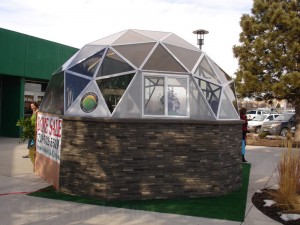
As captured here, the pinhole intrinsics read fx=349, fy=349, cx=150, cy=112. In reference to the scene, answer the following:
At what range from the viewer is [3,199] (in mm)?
7031

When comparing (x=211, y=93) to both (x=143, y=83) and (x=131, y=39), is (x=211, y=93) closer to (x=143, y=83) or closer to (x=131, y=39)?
(x=143, y=83)

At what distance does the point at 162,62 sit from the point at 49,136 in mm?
3293

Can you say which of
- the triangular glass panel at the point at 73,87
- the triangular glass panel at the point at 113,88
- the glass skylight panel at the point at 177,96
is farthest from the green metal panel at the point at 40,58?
the glass skylight panel at the point at 177,96

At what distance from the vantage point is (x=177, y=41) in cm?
910

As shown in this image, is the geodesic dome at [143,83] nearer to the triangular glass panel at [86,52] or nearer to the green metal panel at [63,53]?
the triangular glass panel at [86,52]

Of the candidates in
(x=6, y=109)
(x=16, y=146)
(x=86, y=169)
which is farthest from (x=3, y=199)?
(x=6, y=109)

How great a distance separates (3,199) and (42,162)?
2131 mm

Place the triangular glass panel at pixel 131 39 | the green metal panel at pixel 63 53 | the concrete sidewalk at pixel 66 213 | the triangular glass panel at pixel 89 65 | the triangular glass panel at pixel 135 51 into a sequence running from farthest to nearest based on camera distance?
the green metal panel at pixel 63 53 → the triangular glass panel at pixel 131 39 → the triangular glass panel at pixel 89 65 → the triangular glass panel at pixel 135 51 → the concrete sidewalk at pixel 66 213

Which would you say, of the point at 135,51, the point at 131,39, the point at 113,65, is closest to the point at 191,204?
the point at 113,65

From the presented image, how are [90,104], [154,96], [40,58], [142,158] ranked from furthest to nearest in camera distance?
[40,58]
[90,104]
[154,96]
[142,158]

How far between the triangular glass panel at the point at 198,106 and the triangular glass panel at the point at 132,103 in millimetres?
1145

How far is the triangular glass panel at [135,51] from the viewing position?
7.83m

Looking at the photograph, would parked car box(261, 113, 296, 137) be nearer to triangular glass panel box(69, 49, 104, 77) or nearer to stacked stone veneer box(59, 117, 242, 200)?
stacked stone veneer box(59, 117, 242, 200)

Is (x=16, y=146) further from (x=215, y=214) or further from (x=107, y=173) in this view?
(x=215, y=214)
